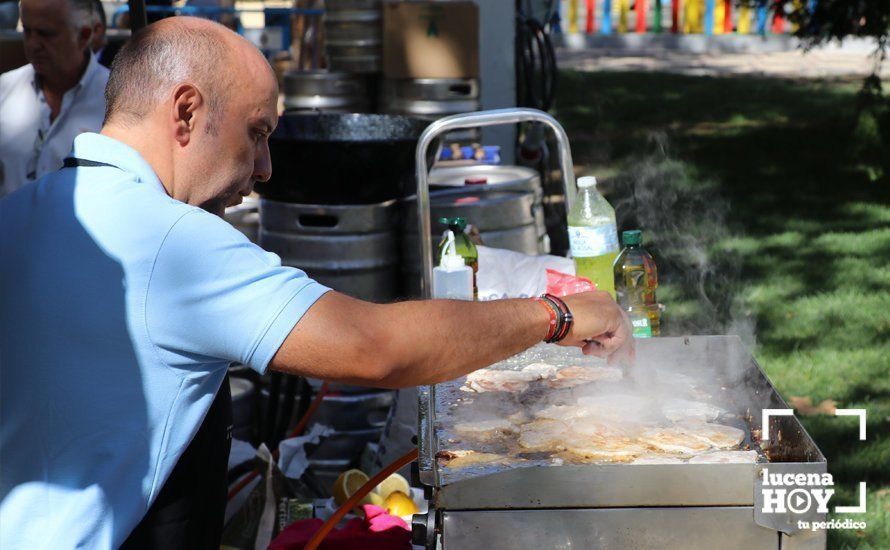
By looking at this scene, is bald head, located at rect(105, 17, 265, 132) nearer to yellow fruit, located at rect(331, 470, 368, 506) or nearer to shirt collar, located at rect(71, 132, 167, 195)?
shirt collar, located at rect(71, 132, 167, 195)

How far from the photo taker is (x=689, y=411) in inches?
99.7

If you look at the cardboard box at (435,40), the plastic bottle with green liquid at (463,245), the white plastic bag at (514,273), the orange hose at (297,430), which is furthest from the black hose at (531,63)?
the plastic bottle with green liquid at (463,245)

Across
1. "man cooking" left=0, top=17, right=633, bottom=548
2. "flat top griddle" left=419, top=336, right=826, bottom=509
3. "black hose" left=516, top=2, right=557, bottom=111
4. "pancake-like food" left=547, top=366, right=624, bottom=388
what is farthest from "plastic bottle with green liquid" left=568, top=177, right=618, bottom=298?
"black hose" left=516, top=2, right=557, bottom=111

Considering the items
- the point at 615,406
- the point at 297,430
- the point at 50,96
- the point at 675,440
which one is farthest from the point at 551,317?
the point at 50,96

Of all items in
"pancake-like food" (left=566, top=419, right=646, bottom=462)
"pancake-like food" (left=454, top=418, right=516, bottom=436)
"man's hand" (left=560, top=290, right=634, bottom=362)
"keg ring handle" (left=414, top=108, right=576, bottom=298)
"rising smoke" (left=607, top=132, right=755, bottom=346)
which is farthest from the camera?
"rising smoke" (left=607, top=132, right=755, bottom=346)

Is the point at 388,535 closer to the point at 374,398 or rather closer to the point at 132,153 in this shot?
the point at 132,153

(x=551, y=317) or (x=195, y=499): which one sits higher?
(x=551, y=317)

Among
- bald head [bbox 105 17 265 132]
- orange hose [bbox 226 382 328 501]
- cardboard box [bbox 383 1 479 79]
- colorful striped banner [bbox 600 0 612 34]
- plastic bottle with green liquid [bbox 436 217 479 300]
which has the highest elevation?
bald head [bbox 105 17 265 132]

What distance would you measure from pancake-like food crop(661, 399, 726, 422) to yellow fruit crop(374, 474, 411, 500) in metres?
1.19

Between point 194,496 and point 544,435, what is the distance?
755mm

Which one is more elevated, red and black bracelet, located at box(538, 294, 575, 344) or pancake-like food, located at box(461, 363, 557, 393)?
red and black bracelet, located at box(538, 294, 575, 344)

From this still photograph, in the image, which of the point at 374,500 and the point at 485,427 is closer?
the point at 485,427

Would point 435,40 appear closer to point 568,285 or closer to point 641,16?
point 568,285

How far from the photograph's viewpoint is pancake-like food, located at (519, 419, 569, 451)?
234 cm
